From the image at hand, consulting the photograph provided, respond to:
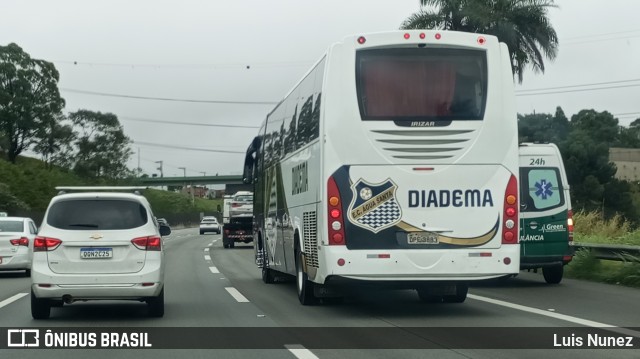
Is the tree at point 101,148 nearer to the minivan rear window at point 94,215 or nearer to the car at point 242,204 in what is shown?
the car at point 242,204

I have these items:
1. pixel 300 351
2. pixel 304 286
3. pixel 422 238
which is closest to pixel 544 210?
pixel 304 286

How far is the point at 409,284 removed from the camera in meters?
12.2

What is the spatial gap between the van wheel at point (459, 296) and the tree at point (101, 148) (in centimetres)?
7904

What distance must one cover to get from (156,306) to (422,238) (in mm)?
3709

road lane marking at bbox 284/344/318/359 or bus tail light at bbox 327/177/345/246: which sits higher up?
bus tail light at bbox 327/177/345/246

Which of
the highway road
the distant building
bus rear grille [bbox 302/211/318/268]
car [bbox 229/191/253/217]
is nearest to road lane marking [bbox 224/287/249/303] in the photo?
the highway road

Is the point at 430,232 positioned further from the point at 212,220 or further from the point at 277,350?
the point at 212,220

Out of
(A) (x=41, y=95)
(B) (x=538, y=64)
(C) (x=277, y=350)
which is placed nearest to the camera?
(C) (x=277, y=350)

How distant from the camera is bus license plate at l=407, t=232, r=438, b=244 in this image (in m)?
12.0

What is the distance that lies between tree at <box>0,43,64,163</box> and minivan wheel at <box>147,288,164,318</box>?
7229 centimetres

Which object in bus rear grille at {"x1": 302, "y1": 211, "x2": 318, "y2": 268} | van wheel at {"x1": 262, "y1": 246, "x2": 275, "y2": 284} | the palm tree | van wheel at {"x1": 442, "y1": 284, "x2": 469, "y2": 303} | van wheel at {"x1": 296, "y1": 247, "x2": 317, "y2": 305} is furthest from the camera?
the palm tree

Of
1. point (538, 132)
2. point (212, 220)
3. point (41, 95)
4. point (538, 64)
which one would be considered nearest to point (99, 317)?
point (538, 64)

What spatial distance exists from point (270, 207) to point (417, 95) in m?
6.74

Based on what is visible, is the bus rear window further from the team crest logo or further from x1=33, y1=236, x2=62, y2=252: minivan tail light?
x1=33, y1=236, x2=62, y2=252: minivan tail light
